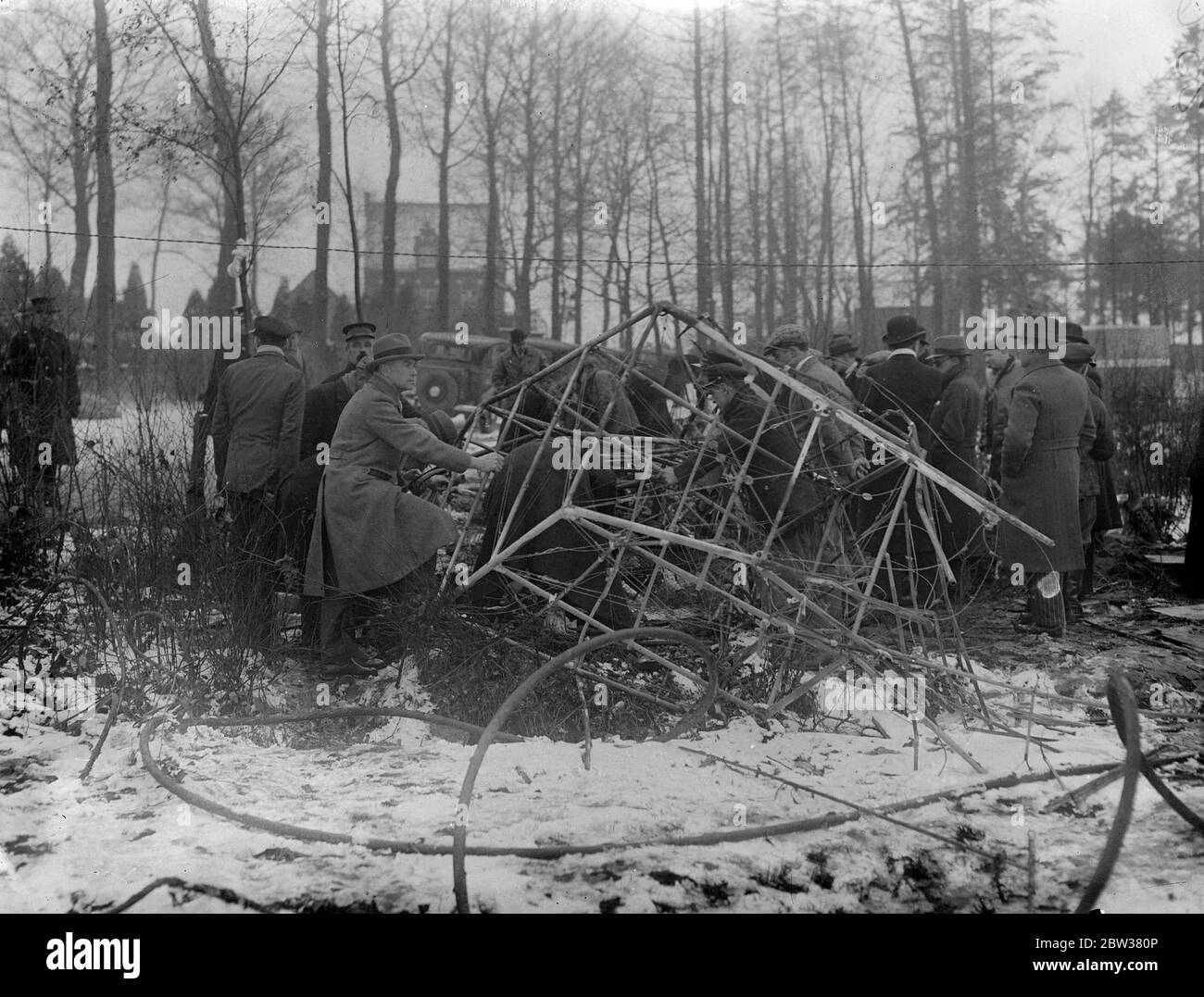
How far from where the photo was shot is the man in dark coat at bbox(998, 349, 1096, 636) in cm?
623

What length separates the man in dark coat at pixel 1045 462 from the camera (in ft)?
20.4

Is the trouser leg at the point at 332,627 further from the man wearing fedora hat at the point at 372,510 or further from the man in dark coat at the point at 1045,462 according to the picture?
the man in dark coat at the point at 1045,462

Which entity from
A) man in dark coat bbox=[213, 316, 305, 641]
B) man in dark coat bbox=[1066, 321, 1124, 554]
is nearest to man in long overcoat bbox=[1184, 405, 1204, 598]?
man in dark coat bbox=[1066, 321, 1124, 554]

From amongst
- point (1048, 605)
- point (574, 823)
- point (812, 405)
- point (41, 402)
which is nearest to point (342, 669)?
point (574, 823)

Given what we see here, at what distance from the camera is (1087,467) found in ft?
22.0

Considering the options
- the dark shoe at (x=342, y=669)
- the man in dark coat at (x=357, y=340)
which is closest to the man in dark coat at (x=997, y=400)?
the man in dark coat at (x=357, y=340)

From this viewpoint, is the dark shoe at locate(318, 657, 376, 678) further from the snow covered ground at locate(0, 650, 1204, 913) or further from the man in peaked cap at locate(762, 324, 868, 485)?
the man in peaked cap at locate(762, 324, 868, 485)

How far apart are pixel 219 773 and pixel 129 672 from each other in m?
1.09

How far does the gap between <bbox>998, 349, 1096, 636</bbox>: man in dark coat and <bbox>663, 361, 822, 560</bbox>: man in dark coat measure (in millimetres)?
1672

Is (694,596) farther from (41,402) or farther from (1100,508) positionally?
(41,402)

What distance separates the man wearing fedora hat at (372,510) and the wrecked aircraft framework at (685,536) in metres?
0.24

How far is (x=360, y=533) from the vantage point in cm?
513

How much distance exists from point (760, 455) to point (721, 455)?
21 cm
